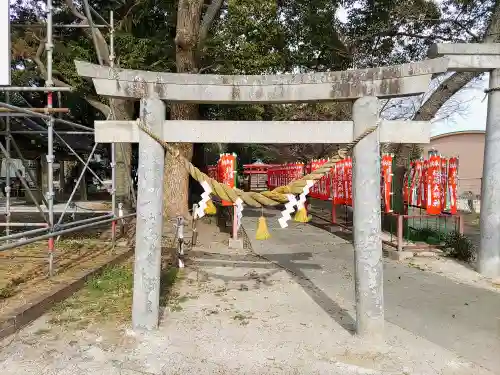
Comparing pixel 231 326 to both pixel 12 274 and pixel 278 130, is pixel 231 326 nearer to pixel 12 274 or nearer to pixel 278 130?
pixel 278 130

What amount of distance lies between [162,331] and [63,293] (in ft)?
5.71

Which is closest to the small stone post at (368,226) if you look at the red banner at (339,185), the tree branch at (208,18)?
the red banner at (339,185)

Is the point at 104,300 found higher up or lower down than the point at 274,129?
lower down

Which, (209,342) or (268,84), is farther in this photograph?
(268,84)

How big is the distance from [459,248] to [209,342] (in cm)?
603

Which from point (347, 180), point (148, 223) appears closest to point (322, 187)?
point (347, 180)

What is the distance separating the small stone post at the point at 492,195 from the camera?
7.07 meters

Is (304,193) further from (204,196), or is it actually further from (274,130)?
(204,196)

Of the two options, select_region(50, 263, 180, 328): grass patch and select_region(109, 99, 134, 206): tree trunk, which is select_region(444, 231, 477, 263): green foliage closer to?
select_region(50, 263, 180, 328): grass patch

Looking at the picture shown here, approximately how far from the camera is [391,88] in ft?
13.6

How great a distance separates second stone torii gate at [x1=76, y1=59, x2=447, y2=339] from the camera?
4.21 metres

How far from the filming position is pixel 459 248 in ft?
27.5

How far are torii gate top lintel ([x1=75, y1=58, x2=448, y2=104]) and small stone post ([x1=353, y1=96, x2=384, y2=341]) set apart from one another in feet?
0.65

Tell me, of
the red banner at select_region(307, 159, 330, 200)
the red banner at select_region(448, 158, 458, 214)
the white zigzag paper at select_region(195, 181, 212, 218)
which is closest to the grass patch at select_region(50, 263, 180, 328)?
the white zigzag paper at select_region(195, 181, 212, 218)
